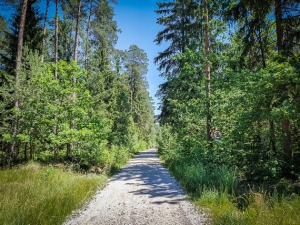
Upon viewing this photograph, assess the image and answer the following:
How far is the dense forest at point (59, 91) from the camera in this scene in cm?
823

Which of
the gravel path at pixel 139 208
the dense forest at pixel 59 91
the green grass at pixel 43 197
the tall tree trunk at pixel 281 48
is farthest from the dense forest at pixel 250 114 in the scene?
the dense forest at pixel 59 91

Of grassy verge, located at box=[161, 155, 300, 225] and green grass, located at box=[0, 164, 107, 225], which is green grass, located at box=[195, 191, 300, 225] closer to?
grassy verge, located at box=[161, 155, 300, 225]

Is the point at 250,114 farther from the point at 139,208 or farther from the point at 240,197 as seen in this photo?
the point at 139,208

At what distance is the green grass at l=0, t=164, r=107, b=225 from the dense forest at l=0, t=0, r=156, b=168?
6.06ft

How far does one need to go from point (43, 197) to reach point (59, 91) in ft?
16.7

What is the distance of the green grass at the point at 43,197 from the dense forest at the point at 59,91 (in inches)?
72.8

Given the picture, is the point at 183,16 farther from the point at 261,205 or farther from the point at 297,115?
the point at 261,205

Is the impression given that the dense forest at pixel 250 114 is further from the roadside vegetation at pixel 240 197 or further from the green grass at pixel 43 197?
the green grass at pixel 43 197

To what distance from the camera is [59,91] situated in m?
8.12

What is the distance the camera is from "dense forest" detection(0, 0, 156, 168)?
27.0ft

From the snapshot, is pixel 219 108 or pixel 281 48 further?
pixel 219 108

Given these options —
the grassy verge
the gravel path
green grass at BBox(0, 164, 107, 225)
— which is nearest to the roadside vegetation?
the grassy verge

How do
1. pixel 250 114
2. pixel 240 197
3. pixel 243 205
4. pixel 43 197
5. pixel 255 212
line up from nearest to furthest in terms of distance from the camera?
pixel 255 212 < pixel 243 205 < pixel 240 197 < pixel 43 197 < pixel 250 114

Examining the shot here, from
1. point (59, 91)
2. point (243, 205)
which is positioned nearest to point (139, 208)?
point (243, 205)
